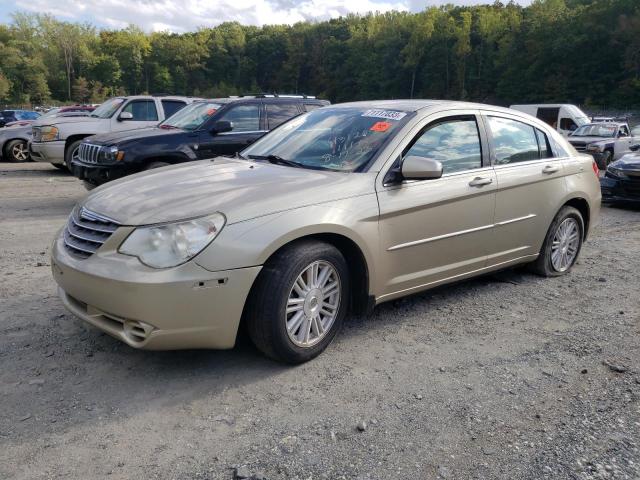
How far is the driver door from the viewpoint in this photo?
394 cm

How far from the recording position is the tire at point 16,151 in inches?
609

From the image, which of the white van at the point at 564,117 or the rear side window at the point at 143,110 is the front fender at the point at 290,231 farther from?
the white van at the point at 564,117

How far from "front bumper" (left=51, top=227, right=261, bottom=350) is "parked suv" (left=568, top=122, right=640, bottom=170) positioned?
16491 millimetres

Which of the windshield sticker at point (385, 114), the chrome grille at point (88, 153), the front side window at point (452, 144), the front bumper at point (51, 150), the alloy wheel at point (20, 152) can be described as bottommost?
the alloy wheel at point (20, 152)

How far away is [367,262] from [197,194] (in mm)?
1184

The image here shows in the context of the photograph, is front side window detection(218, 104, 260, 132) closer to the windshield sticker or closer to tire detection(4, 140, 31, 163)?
the windshield sticker

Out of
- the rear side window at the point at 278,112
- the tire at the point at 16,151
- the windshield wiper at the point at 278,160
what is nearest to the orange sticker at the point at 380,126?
the windshield wiper at the point at 278,160

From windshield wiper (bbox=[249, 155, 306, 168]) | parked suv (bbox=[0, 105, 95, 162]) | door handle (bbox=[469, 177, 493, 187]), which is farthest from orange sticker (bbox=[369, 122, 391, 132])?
parked suv (bbox=[0, 105, 95, 162])

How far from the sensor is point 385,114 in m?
4.39

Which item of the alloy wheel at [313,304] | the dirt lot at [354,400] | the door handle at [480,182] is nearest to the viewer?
the dirt lot at [354,400]

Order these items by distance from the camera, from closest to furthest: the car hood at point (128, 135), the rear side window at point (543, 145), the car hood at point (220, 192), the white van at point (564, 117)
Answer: the car hood at point (220, 192) → the rear side window at point (543, 145) → the car hood at point (128, 135) → the white van at point (564, 117)

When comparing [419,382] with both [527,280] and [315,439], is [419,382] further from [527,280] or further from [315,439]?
[527,280]

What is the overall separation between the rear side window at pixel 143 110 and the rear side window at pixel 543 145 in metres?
9.65

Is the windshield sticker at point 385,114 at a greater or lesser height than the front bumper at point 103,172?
greater
